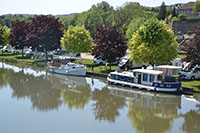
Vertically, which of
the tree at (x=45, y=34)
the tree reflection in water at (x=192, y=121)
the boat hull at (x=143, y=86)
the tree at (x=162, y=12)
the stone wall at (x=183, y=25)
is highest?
the tree at (x=162, y=12)

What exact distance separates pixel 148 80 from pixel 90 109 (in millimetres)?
9794

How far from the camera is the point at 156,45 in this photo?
122 ft

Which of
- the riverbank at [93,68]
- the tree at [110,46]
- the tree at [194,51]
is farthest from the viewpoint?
the tree at [110,46]

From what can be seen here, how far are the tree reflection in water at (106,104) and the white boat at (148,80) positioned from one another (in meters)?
2.79

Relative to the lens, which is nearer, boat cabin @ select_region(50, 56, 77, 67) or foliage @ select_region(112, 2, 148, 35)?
boat cabin @ select_region(50, 56, 77, 67)

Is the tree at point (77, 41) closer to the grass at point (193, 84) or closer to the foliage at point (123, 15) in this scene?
the grass at point (193, 84)

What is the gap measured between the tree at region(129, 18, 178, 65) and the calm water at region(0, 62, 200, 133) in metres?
6.28

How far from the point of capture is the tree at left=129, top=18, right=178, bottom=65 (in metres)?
36.9

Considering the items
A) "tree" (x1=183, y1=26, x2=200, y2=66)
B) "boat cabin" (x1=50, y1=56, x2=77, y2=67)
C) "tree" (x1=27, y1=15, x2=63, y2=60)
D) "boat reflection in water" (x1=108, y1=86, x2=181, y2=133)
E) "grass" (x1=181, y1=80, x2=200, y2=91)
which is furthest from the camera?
"tree" (x1=27, y1=15, x2=63, y2=60)

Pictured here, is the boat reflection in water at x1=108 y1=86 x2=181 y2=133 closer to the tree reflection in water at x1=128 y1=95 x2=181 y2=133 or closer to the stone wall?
the tree reflection in water at x1=128 y1=95 x2=181 y2=133

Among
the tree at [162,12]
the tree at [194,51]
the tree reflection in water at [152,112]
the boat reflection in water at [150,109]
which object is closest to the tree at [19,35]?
the boat reflection in water at [150,109]

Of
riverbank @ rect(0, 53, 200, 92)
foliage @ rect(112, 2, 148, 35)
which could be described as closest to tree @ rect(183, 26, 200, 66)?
riverbank @ rect(0, 53, 200, 92)

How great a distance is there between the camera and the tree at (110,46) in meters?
42.1

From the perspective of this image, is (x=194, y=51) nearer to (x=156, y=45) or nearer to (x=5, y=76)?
(x=156, y=45)
